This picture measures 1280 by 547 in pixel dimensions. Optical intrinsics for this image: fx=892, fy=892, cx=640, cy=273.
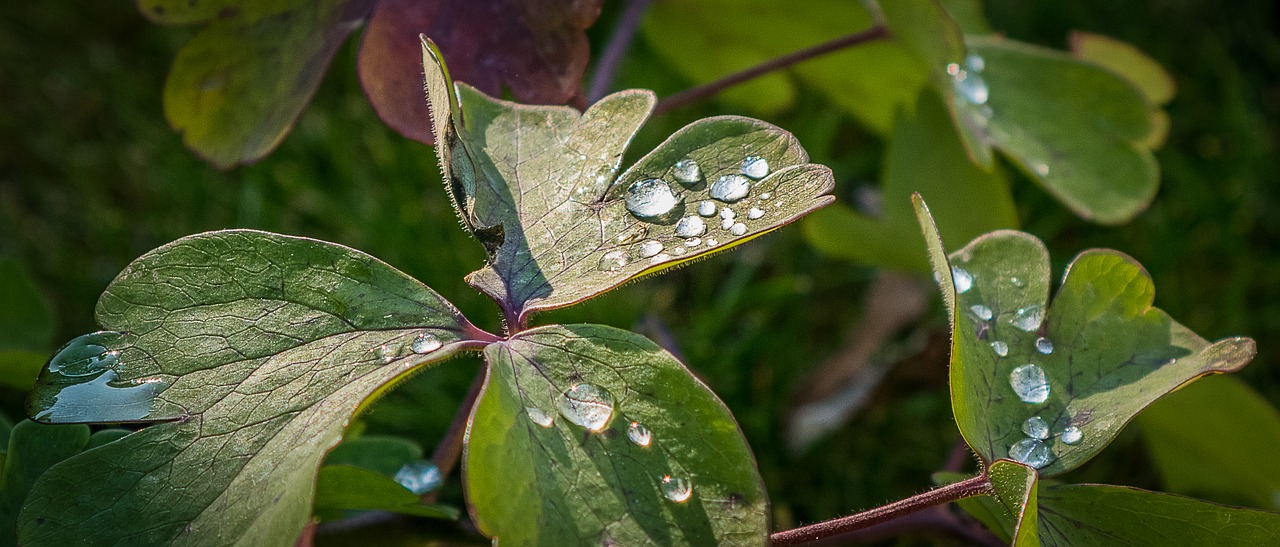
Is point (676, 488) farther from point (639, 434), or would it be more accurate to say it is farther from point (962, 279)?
point (962, 279)

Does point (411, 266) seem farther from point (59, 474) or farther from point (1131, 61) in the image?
point (1131, 61)

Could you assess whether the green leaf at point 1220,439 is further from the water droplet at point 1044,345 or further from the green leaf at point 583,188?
the green leaf at point 583,188

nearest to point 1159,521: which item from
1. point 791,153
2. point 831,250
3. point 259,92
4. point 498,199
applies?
point 791,153

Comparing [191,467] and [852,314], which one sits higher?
[191,467]

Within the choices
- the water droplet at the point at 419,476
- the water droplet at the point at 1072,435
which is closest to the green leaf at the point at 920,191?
the water droplet at the point at 1072,435

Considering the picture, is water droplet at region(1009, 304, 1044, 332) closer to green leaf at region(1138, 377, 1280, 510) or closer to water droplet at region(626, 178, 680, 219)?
water droplet at region(626, 178, 680, 219)

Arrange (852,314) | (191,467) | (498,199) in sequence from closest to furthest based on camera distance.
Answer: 1. (191,467)
2. (498,199)
3. (852,314)
